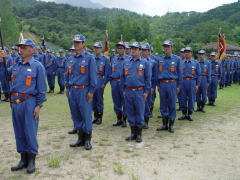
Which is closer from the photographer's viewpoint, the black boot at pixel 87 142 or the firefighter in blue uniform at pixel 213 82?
the black boot at pixel 87 142

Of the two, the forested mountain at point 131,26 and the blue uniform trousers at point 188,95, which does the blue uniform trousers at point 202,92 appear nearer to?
the blue uniform trousers at point 188,95

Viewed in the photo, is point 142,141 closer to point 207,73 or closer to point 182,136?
point 182,136

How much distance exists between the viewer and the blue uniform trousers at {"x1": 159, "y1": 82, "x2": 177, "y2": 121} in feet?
22.9

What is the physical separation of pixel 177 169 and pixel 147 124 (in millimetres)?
3018

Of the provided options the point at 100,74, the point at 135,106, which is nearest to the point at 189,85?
the point at 100,74

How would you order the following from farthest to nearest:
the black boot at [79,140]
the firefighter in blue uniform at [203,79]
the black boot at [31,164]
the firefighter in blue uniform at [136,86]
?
the firefighter in blue uniform at [203,79], the firefighter in blue uniform at [136,86], the black boot at [79,140], the black boot at [31,164]

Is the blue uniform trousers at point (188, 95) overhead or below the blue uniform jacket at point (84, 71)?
below

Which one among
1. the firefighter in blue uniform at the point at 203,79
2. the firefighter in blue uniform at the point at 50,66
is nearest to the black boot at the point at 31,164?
the firefighter in blue uniform at the point at 203,79

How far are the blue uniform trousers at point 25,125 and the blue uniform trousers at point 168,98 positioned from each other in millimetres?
3702

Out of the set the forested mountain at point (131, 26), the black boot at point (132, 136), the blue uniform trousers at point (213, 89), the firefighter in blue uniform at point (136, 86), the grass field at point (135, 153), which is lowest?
the grass field at point (135, 153)

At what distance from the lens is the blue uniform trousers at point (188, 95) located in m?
8.64

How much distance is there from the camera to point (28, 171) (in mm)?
4430

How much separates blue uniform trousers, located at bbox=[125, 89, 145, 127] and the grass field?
53 cm

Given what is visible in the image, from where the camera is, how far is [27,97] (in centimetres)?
435
